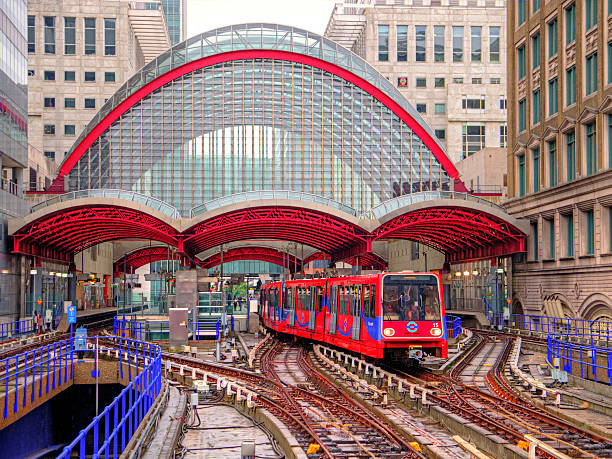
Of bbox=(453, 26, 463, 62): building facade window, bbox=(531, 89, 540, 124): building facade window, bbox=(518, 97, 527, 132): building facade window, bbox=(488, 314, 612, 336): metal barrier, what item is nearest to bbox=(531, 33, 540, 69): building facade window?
bbox=(531, 89, 540, 124): building facade window

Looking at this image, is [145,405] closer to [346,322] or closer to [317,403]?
[317,403]

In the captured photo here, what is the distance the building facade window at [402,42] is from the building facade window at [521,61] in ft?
188

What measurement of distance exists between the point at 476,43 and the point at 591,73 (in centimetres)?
7025

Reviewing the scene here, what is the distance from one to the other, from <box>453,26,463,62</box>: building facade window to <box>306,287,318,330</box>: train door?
7866 centimetres

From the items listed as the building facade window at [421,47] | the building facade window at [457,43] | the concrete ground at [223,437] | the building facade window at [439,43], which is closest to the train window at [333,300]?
the concrete ground at [223,437]

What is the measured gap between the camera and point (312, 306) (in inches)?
1503

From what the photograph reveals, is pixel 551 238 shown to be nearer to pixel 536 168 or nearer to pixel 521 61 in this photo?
pixel 536 168

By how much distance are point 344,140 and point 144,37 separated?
172 ft

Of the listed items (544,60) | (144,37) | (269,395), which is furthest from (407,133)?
(269,395)

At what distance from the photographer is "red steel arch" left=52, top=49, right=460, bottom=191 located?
82125 millimetres

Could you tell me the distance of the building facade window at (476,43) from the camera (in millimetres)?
109688

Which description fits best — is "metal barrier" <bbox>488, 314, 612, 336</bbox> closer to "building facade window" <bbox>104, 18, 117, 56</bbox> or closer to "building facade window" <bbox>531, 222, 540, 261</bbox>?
"building facade window" <bbox>531, 222, 540, 261</bbox>

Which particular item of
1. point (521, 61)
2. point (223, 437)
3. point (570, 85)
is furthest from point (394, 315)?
point (521, 61)

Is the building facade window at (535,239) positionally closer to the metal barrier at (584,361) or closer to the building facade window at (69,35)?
the metal barrier at (584,361)
